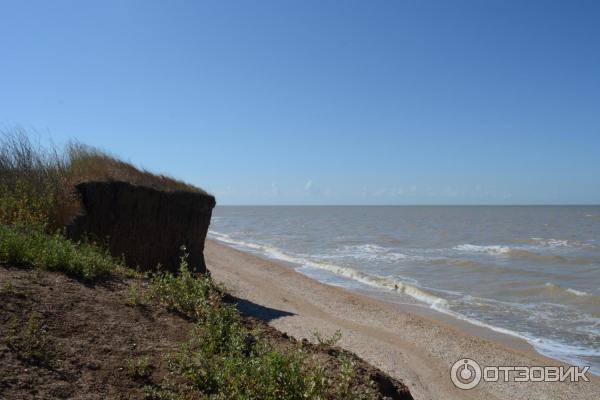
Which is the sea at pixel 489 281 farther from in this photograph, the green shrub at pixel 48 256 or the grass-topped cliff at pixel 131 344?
the green shrub at pixel 48 256

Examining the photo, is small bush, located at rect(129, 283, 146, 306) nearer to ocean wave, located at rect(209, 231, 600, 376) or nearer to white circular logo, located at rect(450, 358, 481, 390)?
white circular logo, located at rect(450, 358, 481, 390)

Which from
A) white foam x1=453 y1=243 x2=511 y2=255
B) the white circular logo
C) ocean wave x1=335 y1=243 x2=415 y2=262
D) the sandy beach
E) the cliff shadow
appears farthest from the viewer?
white foam x1=453 y1=243 x2=511 y2=255

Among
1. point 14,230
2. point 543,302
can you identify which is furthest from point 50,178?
point 543,302

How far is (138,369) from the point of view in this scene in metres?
4.34

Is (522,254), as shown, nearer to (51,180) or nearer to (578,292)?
(578,292)

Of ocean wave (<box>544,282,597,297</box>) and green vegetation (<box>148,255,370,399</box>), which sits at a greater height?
green vegetation (<box>148,255,370,399</box>)

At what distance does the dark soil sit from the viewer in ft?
12.8

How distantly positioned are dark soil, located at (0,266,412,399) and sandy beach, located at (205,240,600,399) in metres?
3.59

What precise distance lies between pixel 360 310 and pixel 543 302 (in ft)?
23.7

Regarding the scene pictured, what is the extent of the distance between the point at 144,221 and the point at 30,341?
7.15m

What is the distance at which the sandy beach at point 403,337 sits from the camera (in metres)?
9.29

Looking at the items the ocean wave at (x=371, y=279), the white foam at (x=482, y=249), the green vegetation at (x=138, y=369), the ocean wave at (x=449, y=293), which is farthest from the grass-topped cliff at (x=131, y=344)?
the white foam at (x=482, y=249)

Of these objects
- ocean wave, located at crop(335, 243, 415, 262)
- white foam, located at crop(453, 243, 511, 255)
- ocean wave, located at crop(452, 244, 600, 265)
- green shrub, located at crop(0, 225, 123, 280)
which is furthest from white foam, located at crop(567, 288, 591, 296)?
green shrub, located at crop(0, 225, 123, 280)

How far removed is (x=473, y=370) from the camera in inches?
405
